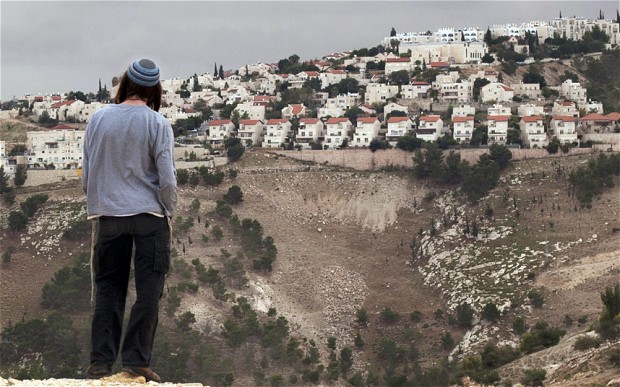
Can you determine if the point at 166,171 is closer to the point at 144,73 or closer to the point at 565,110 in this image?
the point at 144,73

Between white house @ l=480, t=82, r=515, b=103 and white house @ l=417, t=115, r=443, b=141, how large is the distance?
6.18 m

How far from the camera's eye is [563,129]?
217 feet

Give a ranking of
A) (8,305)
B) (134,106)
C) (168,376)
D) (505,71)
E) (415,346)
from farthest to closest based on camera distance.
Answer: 1. (505,71)
2. (8,305)
3. (415,346)
4. (168,376)
5. (134,106)

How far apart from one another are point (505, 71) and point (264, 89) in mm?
14742

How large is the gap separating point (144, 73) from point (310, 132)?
201ft

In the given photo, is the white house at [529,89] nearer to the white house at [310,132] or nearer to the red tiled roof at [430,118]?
the red tiled roof at [430,118]

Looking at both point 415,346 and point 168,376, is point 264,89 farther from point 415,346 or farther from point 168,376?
point 168,376

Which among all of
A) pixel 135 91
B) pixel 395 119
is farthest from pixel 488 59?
pixel 135 91

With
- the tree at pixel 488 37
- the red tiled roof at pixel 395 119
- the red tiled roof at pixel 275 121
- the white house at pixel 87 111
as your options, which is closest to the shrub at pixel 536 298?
the red tiled roof at pixel 395 119

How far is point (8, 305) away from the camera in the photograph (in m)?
48.7

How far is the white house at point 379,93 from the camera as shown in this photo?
3132 inches

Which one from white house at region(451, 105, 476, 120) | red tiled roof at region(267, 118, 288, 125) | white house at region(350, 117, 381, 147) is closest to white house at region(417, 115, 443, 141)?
white house at region(451, 105, 476, 120)

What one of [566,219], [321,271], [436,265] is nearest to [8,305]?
[321,271]

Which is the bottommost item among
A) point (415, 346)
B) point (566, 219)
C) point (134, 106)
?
point (415, 346)
